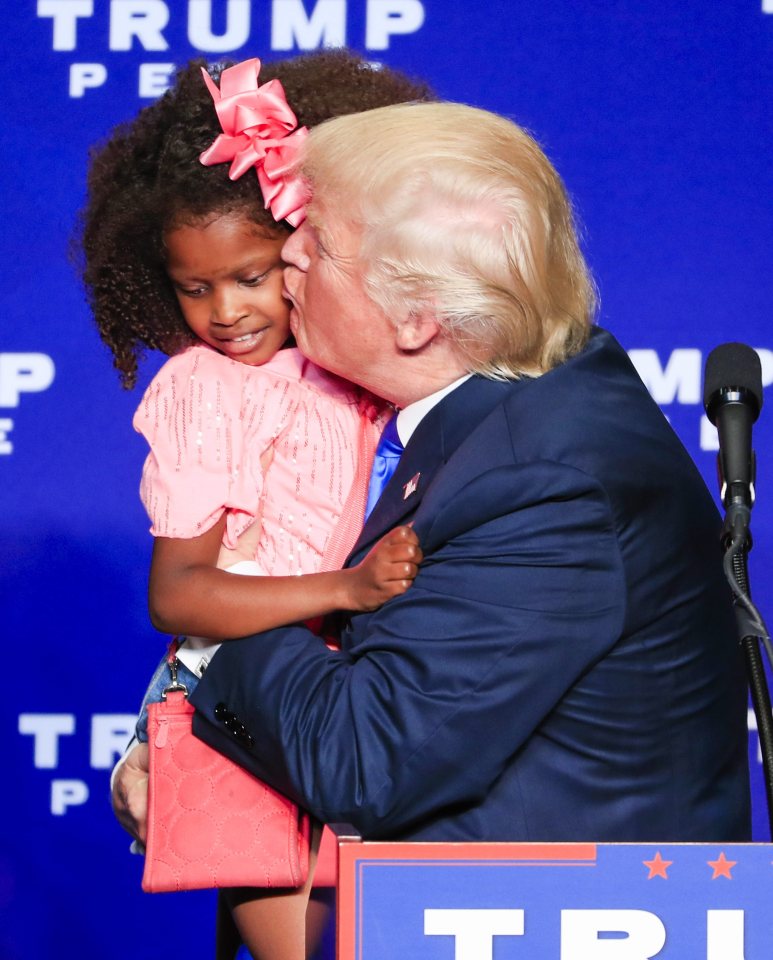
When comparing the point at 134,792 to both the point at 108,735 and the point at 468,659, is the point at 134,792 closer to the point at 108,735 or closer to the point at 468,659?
the point at 468,659

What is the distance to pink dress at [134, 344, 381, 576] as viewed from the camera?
147 centimetres

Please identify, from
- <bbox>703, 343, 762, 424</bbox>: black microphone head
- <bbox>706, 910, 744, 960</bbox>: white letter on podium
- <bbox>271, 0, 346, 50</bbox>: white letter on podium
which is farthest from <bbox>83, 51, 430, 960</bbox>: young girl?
<bbox>271, 0, 346, 50</bbox>: white letter on podium

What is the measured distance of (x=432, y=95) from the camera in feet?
5.42

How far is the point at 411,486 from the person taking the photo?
134 centimetres

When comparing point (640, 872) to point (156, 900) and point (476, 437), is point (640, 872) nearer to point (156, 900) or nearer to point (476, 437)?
point (476, 437)

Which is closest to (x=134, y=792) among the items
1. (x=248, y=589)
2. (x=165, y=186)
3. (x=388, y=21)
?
(x=248, y=589)

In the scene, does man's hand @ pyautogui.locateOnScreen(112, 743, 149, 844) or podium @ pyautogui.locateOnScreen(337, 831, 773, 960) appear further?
man's hand @ pyautogui.locateOnScreen(112, 743, 149, 844)

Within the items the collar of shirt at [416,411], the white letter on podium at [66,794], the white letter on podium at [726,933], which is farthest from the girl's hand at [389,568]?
the white letter on podium at [66,794]

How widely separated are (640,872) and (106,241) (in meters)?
0.97

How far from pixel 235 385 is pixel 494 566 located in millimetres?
444

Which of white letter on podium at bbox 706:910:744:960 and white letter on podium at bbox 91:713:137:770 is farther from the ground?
white letter on podium at bbox 91:713:137:770

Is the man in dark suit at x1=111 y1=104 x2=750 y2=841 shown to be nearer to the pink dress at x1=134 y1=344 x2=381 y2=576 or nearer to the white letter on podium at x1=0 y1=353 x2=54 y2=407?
the pink dress at x1=134 y1=344 x2=381 y2=576

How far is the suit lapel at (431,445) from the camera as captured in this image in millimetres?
1324

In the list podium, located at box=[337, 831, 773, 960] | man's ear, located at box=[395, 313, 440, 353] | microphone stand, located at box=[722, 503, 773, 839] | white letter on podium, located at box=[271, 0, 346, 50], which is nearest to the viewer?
podium, located at box=[337, 831, 773, 960]
